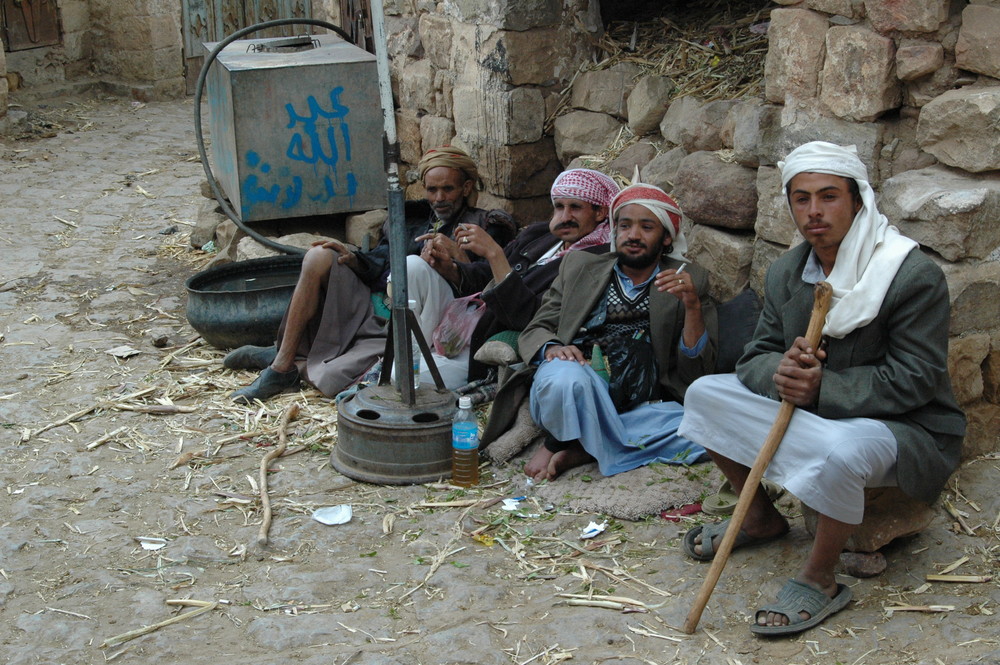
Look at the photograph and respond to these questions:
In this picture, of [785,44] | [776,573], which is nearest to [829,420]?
[776,573]

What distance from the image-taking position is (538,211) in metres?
6.20

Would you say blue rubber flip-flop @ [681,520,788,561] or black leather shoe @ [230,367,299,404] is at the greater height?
blue rubber flip-flop @ [681,520,788,561]

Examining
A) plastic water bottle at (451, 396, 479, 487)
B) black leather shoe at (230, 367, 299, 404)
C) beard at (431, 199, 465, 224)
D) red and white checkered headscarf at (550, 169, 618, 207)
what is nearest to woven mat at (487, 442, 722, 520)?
plastic water bottle at (451, 396, 479, 487)

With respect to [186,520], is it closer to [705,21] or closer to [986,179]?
[986,179]

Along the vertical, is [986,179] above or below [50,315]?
above

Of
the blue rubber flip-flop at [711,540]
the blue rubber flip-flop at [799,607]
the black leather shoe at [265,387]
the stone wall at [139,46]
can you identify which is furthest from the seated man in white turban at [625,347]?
the stone wall at [139,46]

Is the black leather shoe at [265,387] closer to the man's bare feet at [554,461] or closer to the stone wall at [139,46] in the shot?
the man's bare feet at [554,461]

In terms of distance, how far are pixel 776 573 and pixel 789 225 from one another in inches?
51.8

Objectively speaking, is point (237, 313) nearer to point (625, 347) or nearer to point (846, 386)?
point (625, 347)

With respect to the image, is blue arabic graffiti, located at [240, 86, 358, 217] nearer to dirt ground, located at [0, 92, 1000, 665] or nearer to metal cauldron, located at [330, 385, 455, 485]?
dirt ground, located at [0, 92, 1000, 665]

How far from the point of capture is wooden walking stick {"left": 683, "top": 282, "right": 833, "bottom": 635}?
325cm

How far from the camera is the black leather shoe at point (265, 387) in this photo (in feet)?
17.7

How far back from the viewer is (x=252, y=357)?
18.8 ft

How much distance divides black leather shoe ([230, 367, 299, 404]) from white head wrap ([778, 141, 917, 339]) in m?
2.92
